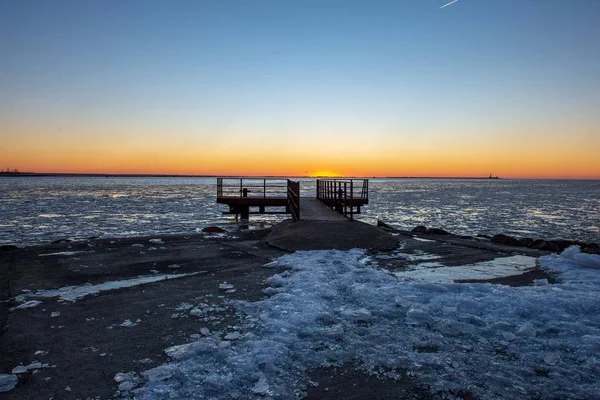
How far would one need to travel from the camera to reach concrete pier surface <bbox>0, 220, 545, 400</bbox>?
3406 mm

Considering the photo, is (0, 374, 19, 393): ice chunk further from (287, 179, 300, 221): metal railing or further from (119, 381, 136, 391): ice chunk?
(287, 179, 300, 221): metal railing

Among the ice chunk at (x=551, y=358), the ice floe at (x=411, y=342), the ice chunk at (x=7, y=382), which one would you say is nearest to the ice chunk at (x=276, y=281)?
the ice floe at (x=411, y=342)

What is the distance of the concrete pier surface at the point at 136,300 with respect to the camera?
341cm

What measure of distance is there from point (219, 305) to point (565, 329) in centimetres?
440

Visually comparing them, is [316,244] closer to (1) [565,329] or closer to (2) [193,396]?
(1) [565,329]

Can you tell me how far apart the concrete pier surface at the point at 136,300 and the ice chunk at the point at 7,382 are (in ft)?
0.14

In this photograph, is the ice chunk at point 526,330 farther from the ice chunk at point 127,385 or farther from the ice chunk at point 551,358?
the ice chunk at point 127,385

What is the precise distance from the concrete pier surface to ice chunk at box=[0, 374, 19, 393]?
4 centimetres

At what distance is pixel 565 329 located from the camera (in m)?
4.44

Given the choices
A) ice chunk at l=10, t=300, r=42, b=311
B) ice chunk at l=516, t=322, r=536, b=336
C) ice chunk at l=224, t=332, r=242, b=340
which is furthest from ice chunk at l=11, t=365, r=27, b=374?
ice chunk at l=516, t=322, r=536, b=336

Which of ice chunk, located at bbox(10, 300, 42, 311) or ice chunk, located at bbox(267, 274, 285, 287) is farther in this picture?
ice chunk, located at bbox(267, 274, 285, 287)

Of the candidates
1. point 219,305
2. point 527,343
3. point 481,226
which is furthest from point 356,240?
point 481,226

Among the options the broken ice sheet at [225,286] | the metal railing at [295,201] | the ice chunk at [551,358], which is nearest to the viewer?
the ice chunk at [551,358]

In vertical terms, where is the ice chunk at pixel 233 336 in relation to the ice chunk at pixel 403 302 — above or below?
below
